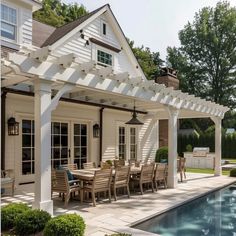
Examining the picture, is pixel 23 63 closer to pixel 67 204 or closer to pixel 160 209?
pixel 67 204

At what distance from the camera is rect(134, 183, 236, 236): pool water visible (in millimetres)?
6469

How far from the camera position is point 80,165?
12312 millimetres

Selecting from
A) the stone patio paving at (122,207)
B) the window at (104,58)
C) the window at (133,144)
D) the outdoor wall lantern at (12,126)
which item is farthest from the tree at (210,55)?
the outdoor wall lantern at (12,126)

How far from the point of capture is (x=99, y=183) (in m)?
7.93

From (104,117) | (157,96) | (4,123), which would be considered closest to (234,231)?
(157,96)

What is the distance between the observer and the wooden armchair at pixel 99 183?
774cm

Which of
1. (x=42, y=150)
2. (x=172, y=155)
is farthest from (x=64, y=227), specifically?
(x=172, y=155)

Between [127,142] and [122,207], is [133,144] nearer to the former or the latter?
[127,142]

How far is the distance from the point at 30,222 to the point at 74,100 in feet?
20.5

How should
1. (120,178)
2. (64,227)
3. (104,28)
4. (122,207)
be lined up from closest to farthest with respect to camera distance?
(64,227) → (122,207) → (120,178) → (104,28)

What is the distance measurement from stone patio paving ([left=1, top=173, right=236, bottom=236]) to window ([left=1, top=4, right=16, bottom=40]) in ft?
15.8

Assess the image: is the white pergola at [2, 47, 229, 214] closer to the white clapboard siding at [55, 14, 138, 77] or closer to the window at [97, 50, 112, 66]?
the white clapboard siding at [55, 14, 138, 77]

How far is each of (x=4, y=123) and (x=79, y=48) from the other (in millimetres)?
4726

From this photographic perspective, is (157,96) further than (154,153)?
No
